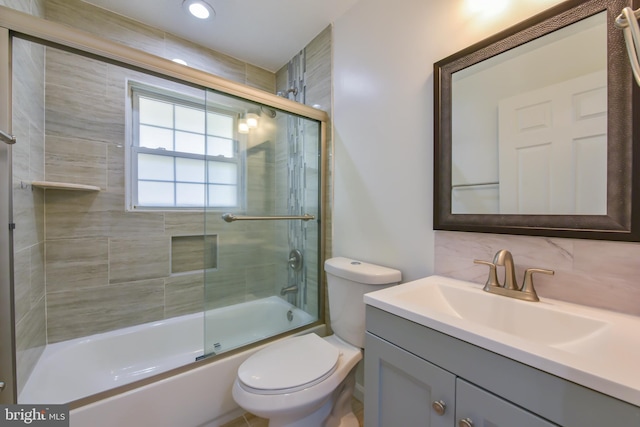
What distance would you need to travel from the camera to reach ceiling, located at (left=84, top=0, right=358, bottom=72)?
5.27ft

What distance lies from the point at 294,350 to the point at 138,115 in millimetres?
1965

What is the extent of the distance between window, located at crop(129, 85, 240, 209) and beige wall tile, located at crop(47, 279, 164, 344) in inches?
23.7

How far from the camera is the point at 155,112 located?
1.96 metres

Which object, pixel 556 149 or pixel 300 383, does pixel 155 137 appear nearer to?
pixel 300 383

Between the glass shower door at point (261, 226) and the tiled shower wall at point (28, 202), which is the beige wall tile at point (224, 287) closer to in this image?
the glass shower door at point (261, 226)

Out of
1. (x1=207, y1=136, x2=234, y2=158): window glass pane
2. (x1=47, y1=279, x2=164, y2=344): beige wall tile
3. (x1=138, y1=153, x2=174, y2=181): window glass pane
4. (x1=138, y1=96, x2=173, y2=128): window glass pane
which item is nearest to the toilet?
(x1=207, y1=136, x2=234, y2=158): window glass pane

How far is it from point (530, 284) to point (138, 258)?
2241mm

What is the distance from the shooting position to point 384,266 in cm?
Answer: 142

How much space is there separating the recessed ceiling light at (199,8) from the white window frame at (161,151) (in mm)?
587

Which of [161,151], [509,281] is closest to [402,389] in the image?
[509,281]

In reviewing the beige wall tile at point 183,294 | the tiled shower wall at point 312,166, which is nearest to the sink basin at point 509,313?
the tiled shower wall at point 312,166

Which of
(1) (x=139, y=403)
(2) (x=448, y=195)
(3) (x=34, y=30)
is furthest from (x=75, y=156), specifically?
(2) (x=448, y=195)

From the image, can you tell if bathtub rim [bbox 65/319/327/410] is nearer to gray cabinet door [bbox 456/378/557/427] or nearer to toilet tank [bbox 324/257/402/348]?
toilet tank [bbox 324/257/402/348]

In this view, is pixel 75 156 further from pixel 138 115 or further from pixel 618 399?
pixel 618 399
